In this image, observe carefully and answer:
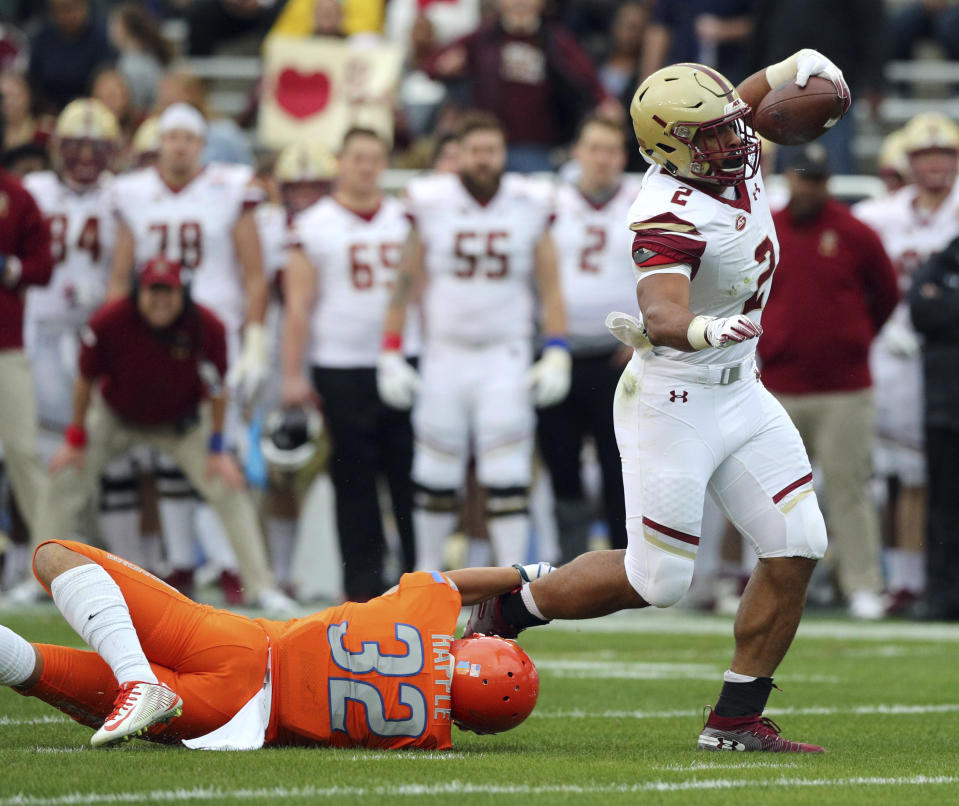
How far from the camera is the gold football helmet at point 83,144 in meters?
9.74

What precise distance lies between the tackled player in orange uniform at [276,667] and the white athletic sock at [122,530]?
458 centimetres

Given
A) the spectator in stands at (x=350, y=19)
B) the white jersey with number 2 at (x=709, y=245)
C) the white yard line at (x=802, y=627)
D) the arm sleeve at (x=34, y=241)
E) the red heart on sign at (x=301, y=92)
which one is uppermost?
the spectator in stands at (x=350, y=19)

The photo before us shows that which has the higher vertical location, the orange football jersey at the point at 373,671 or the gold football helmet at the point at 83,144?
the gold football helmet at the point at 83,144

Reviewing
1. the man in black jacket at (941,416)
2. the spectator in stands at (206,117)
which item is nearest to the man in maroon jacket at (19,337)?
the spectator in stands at (206,117)

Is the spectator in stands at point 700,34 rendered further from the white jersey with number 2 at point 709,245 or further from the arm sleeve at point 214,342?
the white jersey with number 2 at point 709,245

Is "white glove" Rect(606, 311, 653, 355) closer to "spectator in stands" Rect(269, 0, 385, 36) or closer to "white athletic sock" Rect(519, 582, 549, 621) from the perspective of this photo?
"white athletic sock" Rect(519, 582, 549, 621)

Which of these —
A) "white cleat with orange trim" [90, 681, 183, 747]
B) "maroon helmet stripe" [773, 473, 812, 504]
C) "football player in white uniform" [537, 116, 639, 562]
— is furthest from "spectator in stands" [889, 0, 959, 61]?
"white cleat with orange trim" [90, 681, 183, 747]

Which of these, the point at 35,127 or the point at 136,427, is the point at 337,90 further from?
the point at 136,427

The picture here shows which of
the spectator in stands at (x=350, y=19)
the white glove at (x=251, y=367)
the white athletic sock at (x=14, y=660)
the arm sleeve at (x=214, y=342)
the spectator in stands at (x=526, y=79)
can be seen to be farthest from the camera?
the spectator in stands at (x=350, y=19)

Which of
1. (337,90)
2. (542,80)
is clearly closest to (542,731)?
(542,80)

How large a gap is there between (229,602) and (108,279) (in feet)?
6.31

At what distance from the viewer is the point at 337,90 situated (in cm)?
1295

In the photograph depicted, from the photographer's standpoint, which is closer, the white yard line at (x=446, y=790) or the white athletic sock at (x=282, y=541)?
the white yard line at (x=446, y=790)

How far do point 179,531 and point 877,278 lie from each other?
3611mm
